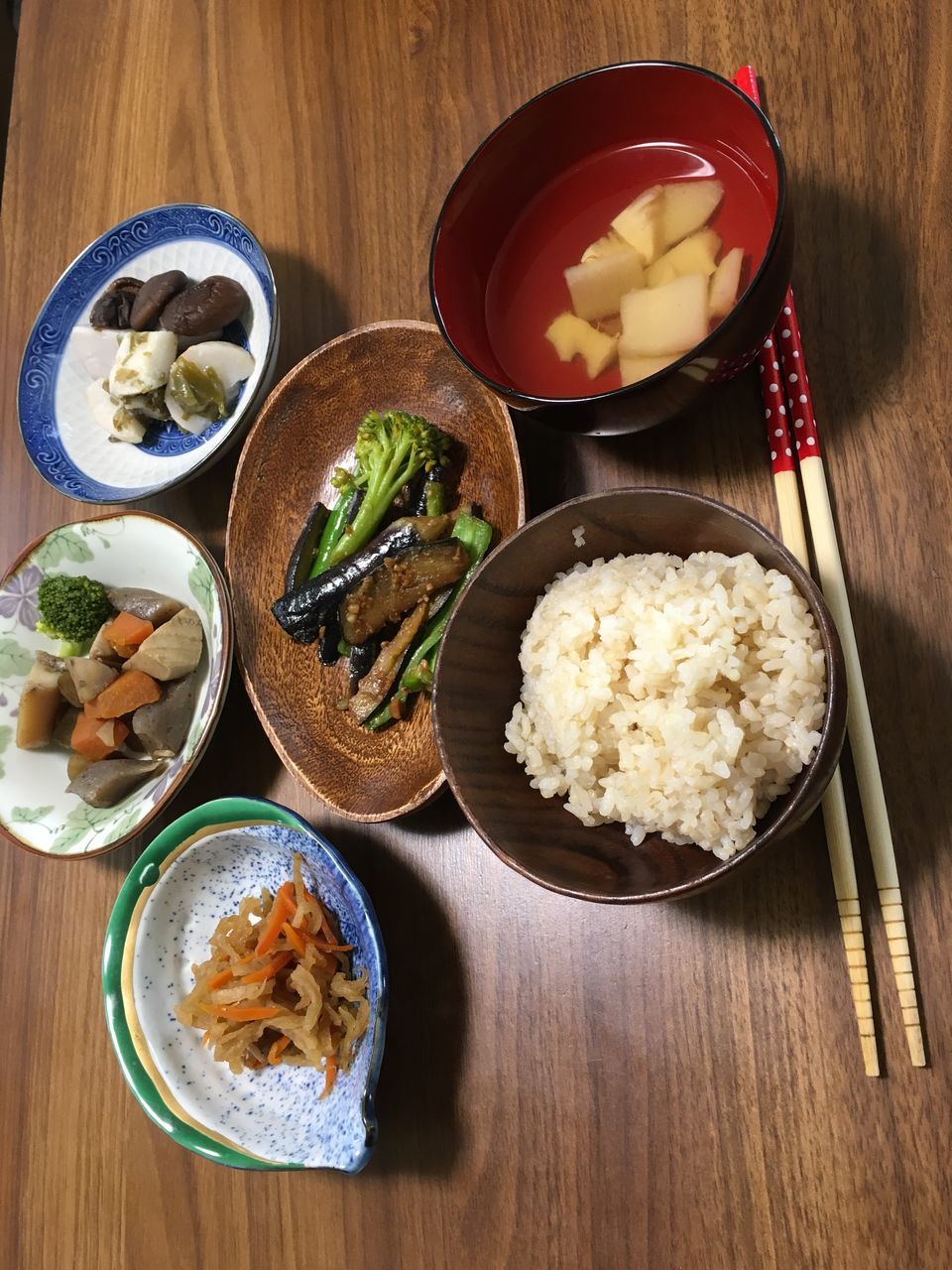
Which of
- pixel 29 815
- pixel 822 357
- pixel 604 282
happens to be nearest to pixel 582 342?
pixel 604 282

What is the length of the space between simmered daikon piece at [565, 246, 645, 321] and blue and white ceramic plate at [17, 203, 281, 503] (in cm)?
65

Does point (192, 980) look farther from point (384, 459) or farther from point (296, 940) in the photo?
point (384, 459)

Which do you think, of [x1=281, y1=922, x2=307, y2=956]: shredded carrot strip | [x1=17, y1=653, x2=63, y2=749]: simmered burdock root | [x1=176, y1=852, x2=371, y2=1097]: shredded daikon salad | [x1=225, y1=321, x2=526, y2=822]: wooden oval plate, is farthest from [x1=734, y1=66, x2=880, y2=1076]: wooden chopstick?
[x1=17, y1=653, x2=63, y2=749]: simmered burdock root

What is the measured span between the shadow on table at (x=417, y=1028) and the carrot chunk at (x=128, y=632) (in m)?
0.68

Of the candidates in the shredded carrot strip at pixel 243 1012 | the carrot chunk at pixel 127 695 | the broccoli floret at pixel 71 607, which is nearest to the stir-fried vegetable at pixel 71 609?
the broccoli floret at pixel 71 607

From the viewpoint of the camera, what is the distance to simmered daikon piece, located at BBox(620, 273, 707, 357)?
136 centimetres

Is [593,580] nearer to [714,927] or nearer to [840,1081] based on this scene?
[714,927]

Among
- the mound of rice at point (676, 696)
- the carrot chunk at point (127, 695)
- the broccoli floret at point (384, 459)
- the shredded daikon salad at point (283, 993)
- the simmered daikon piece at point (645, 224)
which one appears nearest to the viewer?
the mound of rice at point (676, 696)

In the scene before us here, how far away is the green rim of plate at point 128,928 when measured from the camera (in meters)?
1.56

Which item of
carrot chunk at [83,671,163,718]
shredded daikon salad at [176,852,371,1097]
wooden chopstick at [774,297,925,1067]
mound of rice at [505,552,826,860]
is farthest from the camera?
carrot chunk at [83,671,163,718]

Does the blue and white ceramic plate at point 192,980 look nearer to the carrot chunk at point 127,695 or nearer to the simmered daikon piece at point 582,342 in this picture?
the carrot chunk at point 127,695

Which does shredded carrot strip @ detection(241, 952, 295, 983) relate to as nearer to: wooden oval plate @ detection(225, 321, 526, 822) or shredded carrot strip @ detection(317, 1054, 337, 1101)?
shredded carrot strip @ detection(317, 1054, 337, 1101)

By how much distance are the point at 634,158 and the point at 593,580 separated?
2.45 feet

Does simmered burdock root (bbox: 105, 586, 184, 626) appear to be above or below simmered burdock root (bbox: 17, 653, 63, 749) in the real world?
above
